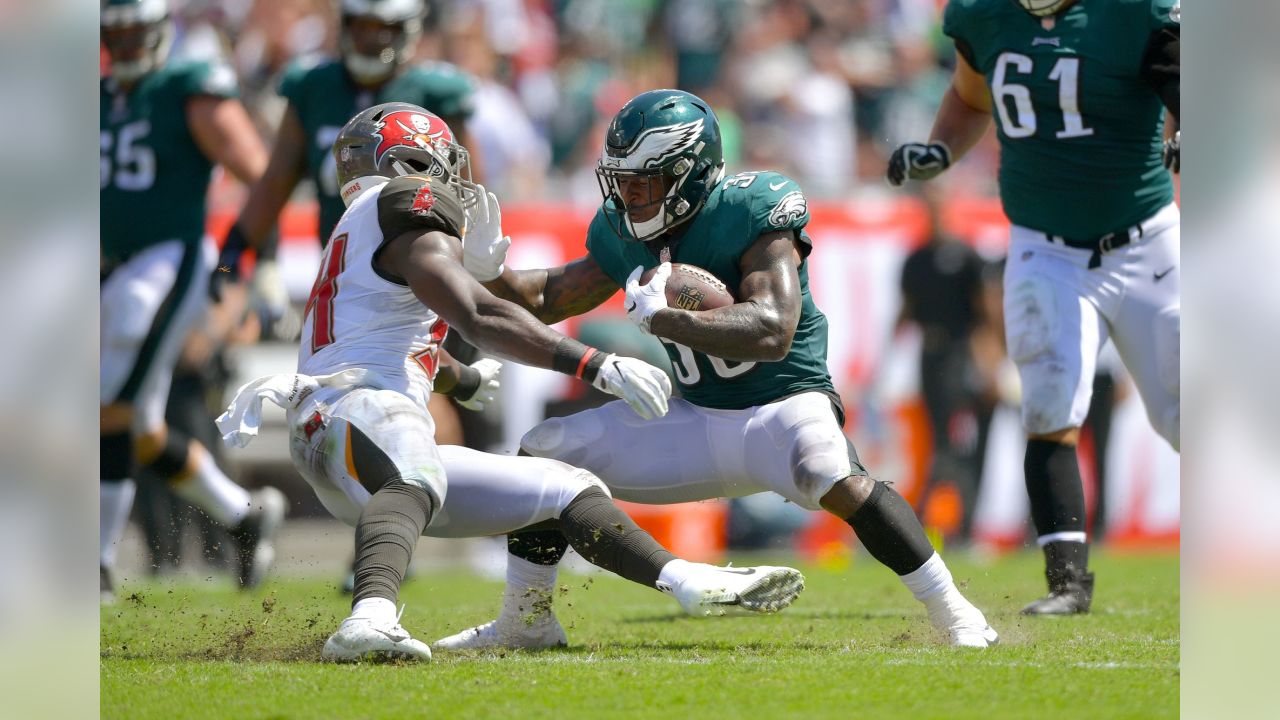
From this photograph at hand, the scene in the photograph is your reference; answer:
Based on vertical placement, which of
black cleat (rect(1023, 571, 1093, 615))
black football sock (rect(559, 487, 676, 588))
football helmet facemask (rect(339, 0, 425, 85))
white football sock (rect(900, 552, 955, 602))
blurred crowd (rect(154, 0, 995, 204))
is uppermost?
blurred crowd (rect(154, 0, 995, 204))

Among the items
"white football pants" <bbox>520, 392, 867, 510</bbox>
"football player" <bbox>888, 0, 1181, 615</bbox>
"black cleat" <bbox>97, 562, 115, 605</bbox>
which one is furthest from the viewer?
"black cleat" <bbox>97, 562, 115, 605</bbox>

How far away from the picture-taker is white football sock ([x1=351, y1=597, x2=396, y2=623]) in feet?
11.6

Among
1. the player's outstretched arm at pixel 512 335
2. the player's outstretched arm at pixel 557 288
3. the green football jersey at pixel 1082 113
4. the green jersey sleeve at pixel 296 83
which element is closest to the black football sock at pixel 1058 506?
the green football jersey at pixel 1082 113

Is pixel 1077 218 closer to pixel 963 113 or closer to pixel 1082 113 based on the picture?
pixel 1082 113

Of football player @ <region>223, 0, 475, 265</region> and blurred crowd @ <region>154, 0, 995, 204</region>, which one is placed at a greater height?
blurred crowd @ <region>154, 0, 995, 204</region>

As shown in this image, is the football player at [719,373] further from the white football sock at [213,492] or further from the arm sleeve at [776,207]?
the white football sock at [213,492]

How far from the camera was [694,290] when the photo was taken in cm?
398

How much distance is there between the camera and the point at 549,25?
10.7 meters

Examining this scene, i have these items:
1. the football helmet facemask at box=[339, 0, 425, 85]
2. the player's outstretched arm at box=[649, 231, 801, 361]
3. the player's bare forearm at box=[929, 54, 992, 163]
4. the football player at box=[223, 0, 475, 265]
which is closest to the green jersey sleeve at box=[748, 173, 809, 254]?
the player's outstretched arm at box=[649, 231, 801, 361]

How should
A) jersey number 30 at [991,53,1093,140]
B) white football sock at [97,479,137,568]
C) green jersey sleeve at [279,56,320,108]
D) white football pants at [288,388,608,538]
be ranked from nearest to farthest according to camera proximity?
white football pants at [288,388,608,538] → jersey number 30 at [991,53,1093,140] → white football sock at [97,479,137,568] → green jersey sleeve at [279,56,320,108]

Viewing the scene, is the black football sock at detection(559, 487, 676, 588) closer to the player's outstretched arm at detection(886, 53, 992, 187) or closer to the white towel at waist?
the white towel at waist

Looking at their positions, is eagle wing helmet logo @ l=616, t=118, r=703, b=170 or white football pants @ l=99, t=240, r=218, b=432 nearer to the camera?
eagle wing helmet logo @ l=616, t=118, r=703, b=170

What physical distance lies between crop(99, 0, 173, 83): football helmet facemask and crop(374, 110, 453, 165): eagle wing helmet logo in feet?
8.86

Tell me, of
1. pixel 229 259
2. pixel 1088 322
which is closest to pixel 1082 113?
pixel 1088 322
